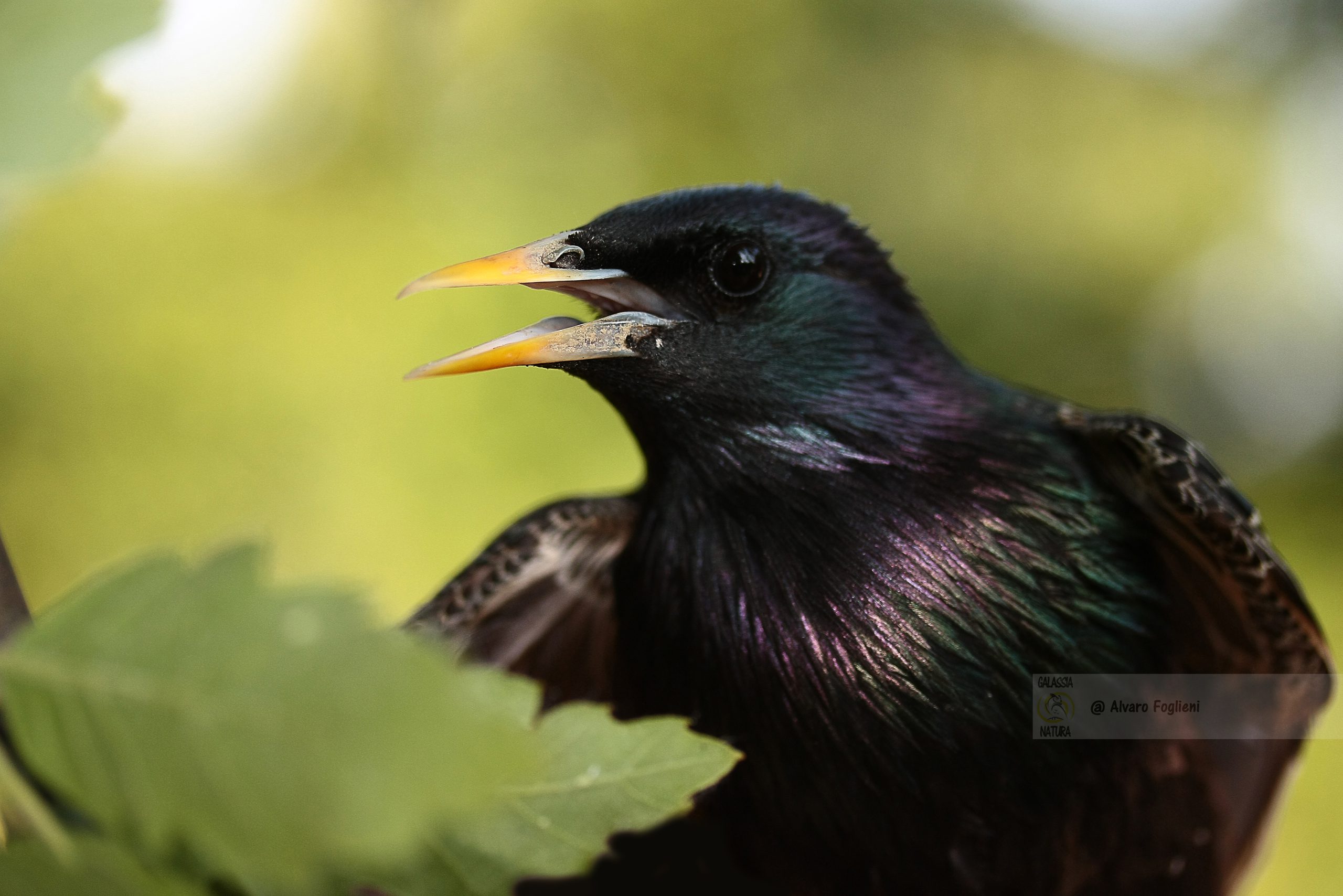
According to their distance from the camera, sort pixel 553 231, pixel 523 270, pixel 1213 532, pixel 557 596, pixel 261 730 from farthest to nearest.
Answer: pixel 553 231 < pixel 557 596 < pixel 1213 532 < pixel 523 270 < pixel 261 730

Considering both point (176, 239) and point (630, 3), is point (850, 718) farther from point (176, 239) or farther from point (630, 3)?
point (630, 3)

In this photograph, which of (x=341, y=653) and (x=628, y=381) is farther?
(x=628, y=381)

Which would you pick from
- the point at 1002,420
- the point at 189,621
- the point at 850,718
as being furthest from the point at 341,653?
the point at 1002,420

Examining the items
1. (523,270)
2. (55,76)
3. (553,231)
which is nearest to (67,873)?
(55,76)

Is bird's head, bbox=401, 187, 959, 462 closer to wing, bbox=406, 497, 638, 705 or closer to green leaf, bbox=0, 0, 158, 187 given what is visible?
wing, bbox=406, 497, 638, 705

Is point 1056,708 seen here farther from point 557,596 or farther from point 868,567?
point 557,596

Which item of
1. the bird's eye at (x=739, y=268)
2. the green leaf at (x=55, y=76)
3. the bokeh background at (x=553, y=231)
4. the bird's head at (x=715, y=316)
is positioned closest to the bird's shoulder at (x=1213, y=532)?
the bird's head at (x=715, y=316)
